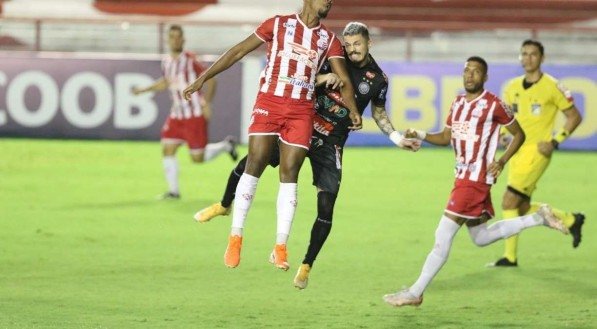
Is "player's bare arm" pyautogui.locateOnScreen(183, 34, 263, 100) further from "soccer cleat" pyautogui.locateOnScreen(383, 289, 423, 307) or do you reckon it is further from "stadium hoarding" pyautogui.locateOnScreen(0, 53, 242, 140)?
"stadium hoarding" pyautogui.locateOnScreen(0, 53, 242, 140)

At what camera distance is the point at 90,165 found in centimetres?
2123

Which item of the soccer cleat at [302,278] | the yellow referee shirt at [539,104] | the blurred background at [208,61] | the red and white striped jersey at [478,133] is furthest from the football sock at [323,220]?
the blurred background at [208,61]

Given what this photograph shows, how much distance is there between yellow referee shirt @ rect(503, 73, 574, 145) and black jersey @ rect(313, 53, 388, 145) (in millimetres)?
2727

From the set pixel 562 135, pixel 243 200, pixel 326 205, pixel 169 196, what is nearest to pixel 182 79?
pixel 169 196

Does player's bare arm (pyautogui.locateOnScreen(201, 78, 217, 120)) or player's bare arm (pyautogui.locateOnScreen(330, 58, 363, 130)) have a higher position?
player's bare arm (pyautogui.locateOnScreen(330, 58, 363, 130))

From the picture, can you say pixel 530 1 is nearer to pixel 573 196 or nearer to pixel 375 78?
pixel 573 196

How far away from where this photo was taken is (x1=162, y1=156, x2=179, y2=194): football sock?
1730 cm

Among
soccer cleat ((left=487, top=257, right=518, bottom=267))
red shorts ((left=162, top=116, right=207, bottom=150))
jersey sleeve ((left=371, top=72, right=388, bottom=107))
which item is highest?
jersey sleeve ((left=371, top=72, right=388, bottom=107))

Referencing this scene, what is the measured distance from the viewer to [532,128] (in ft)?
41.9

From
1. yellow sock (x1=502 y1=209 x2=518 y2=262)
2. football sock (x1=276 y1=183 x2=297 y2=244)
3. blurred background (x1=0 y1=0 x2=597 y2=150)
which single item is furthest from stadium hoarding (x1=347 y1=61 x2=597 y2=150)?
football sock (x1=276 y1=183 x2=297 y2=244)

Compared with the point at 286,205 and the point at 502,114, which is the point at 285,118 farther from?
the point at 502,114

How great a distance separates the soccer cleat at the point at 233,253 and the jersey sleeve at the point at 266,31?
1464mm

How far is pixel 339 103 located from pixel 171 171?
7321mm

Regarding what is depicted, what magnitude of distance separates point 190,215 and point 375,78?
5997 mm
